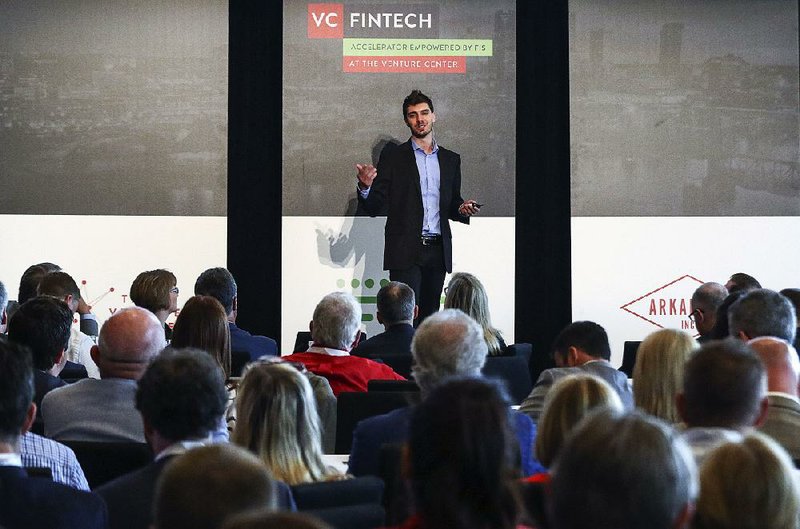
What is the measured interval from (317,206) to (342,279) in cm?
56

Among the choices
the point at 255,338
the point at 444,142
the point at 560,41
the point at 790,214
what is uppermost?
the point at 560,41

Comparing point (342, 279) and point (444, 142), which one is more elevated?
point (444, 142)

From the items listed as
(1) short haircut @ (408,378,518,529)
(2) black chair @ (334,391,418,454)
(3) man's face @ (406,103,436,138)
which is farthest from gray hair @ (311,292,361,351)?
(1) short haircut @ (408,378,518,529)

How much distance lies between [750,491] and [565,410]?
90cm

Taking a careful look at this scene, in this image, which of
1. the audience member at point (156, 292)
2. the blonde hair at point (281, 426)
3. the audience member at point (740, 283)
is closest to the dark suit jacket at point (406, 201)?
the audience member at point (740, 283)

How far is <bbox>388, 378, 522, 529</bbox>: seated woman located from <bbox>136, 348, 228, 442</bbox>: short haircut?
1007mm

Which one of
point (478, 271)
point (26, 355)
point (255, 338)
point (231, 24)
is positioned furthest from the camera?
point (478, 271)

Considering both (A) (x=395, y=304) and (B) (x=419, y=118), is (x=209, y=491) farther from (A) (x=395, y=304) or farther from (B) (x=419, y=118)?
(B) (x=419, y=118)

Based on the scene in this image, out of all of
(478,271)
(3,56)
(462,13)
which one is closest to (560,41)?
(462,13)

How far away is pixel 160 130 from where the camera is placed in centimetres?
831

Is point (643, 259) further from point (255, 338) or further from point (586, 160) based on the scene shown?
point (255, 338)

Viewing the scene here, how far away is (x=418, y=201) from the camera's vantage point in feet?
25.1

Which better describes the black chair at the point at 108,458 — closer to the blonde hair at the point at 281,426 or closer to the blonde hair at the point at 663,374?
the blonde hair at the point at 281,426

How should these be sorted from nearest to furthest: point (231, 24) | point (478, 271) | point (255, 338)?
point (255, 338) < point (231, 24) < point (478, 271)
